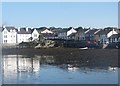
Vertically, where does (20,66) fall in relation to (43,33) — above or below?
below

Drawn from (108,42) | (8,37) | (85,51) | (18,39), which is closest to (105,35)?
(108,42)

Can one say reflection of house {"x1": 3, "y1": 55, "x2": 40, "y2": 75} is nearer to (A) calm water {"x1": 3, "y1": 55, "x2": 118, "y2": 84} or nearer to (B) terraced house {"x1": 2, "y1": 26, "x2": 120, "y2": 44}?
(A) calm water {"x1": 3, "y1": 55, "x2": 118, "y2": 84}

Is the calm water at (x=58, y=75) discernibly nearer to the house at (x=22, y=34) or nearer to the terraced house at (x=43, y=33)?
the terraced house at (x=43, y=33)

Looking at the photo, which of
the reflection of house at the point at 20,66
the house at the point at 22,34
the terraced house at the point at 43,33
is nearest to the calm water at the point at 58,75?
the reflection of house at the point at 20,66

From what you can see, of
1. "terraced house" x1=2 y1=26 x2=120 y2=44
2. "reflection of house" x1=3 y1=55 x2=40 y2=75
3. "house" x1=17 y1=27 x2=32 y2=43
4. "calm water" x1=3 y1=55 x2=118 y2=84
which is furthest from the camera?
"house" x1=17 y1=27 x2=32 y2=43

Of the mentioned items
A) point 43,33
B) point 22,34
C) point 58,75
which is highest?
point 43,33

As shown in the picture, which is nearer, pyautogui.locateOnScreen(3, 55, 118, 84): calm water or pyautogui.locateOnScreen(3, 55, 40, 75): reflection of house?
pyautogui.locateOnScreen(3, 55, 118, 84): calm water

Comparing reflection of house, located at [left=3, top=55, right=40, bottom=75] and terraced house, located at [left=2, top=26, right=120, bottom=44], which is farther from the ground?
terraced house, located at [left=2, top=26, right=120, bottom=44]

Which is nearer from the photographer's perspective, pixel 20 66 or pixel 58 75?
pixel 58 75

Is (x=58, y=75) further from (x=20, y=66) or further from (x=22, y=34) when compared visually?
(x=22, y=34)

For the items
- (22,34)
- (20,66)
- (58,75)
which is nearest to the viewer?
(58,75)

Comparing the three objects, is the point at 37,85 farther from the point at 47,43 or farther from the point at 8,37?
the point at 47,43

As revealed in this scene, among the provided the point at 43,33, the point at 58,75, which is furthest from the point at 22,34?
the point at 58,75

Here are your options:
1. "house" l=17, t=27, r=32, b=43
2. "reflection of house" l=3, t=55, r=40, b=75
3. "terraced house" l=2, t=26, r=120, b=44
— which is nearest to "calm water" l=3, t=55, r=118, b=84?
"reflection of house" l=3, t=55, r=40, b=75
